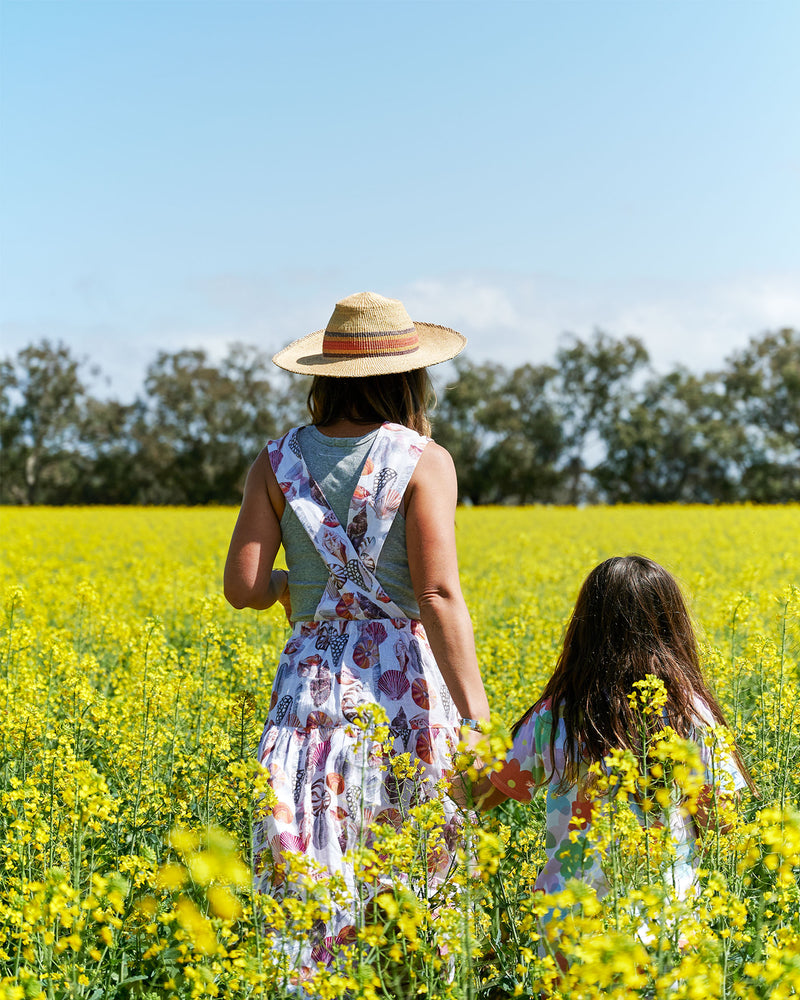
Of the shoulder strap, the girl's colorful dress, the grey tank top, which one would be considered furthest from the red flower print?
the shoulder strap

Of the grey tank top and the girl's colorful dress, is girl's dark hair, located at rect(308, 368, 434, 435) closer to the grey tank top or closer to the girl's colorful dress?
the grey tank top

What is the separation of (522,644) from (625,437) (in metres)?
50.9

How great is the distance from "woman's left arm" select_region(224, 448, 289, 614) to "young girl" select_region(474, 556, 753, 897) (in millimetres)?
782

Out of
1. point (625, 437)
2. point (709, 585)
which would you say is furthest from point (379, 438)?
point (625, 437)

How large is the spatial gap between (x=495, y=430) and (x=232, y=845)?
56793 millimetres

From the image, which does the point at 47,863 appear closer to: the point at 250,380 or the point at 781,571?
the point at 781,571

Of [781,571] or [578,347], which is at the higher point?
[578,347]

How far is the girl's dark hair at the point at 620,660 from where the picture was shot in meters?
2.43

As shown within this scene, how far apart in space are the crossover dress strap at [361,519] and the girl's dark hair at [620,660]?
0.48m

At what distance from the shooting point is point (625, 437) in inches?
2167

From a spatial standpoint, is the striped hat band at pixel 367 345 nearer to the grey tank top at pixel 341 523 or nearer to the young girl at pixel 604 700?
the grey tank top at pixel 341 523

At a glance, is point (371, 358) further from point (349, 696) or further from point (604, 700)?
point (604, 700)

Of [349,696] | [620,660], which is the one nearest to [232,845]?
[349,696]

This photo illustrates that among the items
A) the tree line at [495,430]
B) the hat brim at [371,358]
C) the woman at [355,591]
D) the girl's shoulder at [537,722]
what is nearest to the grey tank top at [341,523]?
the woman at [355,591]
